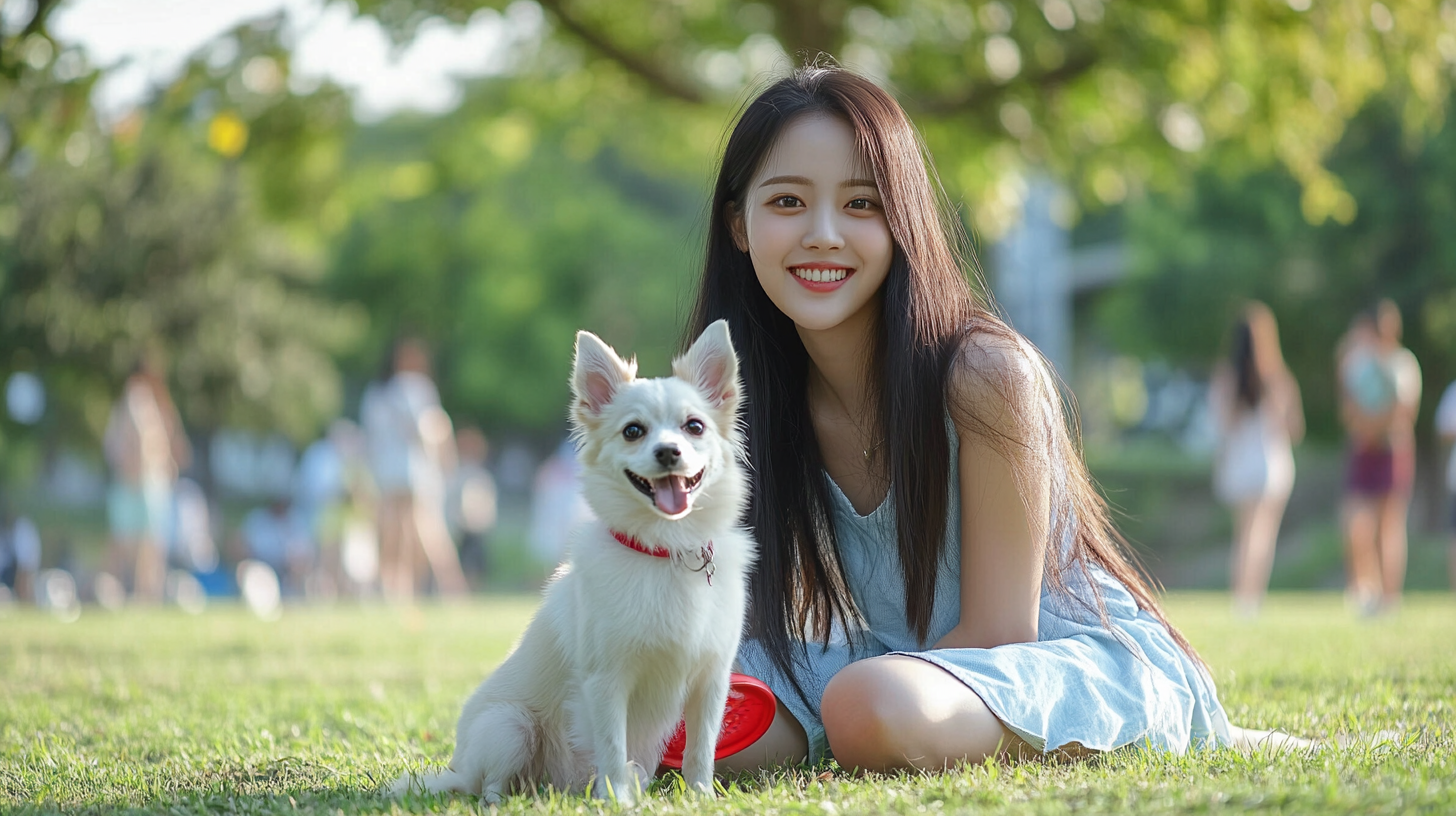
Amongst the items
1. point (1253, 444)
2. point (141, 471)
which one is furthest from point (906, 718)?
point (141, 471)

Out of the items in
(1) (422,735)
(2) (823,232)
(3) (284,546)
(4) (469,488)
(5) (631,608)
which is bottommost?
(3) (284,546)

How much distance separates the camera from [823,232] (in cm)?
369

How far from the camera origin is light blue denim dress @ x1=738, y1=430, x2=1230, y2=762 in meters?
3.56

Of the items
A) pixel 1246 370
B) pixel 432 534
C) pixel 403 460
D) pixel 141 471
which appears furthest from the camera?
pixel 432 534

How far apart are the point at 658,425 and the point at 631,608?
0.49 meters

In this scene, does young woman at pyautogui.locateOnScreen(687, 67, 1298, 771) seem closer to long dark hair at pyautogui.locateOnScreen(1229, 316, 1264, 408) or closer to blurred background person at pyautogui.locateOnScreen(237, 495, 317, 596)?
long dark hair at pyautogui.locateOnScreen(1229, 316, 1264, 408)

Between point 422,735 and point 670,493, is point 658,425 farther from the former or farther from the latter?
point 422,735

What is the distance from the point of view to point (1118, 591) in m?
4.09

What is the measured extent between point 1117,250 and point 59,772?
118 feet

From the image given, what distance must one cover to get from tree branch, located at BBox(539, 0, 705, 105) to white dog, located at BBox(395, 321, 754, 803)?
26.6ft

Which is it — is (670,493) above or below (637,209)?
below

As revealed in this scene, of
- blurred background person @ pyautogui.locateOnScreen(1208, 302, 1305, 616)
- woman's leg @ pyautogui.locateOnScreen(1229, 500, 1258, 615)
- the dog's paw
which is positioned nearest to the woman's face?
the dog's paw

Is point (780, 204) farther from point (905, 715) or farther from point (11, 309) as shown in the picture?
point (11, 309)

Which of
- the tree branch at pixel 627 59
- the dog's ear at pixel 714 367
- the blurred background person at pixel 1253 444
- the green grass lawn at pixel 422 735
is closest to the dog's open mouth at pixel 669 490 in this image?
the dog's ear at pixel 714 367
